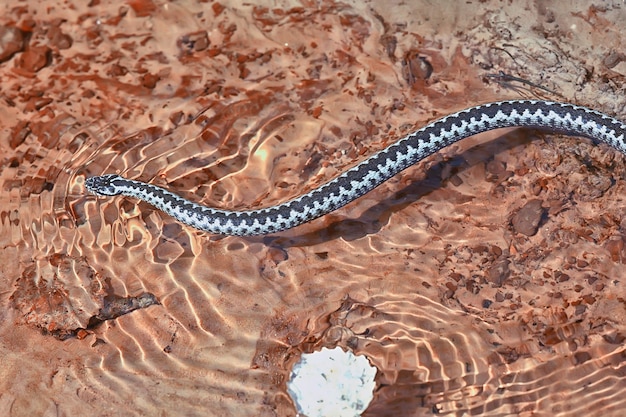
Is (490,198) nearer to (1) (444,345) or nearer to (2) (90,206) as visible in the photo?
(1) (444,345)

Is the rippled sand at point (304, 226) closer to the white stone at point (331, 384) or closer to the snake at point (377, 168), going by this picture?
the white stone at point (331, 384)

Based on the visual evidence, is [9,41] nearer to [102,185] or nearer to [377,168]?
[102,185]

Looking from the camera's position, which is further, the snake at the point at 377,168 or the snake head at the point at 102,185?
the snake head at the point at 102,185

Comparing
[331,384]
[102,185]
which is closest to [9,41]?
[102,185]

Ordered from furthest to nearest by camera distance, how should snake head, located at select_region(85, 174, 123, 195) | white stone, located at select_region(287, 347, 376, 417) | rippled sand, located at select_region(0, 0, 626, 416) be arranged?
1. snake head, located at select_region(85, 174, 123, 195)
2. rippled sand, located at select_region(0, 0, 626, 416)
3. white stone, located at select_region(287, 347, 376, 417)

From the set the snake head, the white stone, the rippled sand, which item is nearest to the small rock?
the rippled sand

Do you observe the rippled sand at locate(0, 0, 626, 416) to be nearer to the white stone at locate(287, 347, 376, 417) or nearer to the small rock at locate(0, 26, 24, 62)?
the small rock at locate(0, 26, 24, 62)

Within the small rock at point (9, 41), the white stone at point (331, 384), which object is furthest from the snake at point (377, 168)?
the small rock at point (9, 41)
